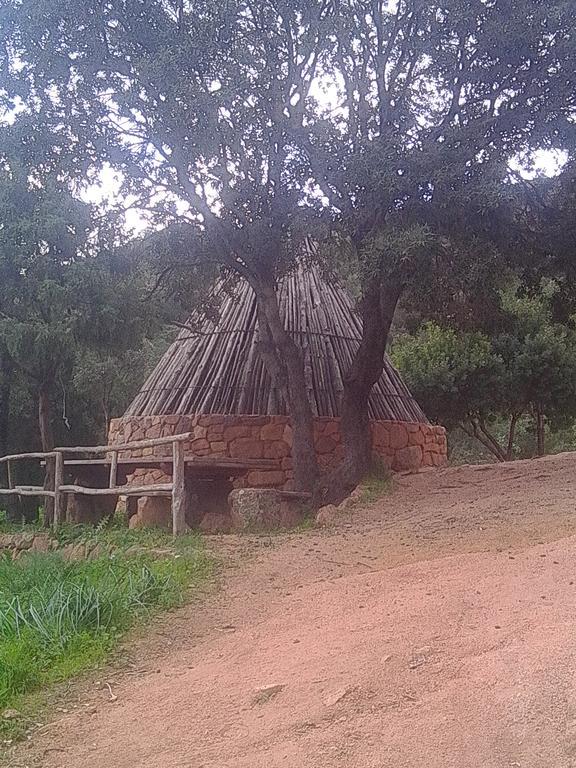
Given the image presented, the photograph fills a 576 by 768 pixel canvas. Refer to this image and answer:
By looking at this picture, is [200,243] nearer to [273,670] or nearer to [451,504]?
[451,504]

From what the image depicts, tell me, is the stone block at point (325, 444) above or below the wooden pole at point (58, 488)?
above

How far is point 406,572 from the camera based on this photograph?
16.8 ft

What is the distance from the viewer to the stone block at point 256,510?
335 inches

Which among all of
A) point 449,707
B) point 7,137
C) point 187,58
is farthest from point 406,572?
point 7,137

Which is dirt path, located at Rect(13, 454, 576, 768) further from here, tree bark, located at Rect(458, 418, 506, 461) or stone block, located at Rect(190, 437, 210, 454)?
tree bark, located at Rect(458, 418, 506, 461)

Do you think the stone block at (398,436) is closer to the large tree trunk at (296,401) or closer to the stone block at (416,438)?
the stone block at (416,438)

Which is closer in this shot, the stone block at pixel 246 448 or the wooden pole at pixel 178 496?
the wooden pole at pixel 178 496

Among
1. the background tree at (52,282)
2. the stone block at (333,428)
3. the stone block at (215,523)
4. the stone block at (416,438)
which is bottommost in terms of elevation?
the stone block at (215,523)

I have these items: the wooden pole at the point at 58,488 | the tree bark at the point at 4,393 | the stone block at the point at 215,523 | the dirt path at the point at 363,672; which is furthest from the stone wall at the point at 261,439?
the tree bark at the point at 4,393

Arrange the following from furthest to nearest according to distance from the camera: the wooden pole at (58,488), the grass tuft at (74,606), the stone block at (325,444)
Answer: the stone block at (325,444) < the wooden pole at (58,488) < the grass tuft at (74,606)

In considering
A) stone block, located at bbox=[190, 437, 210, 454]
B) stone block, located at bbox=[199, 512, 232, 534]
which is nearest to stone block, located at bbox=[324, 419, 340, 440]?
stone block, located at bbox=[190, 437, 210, 454]

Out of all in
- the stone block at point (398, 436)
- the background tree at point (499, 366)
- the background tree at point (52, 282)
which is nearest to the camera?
the background tree at point (52, 282)

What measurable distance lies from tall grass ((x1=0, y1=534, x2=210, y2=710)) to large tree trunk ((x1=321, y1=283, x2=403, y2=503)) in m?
3.28

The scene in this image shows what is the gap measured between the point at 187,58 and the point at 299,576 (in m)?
5.21
